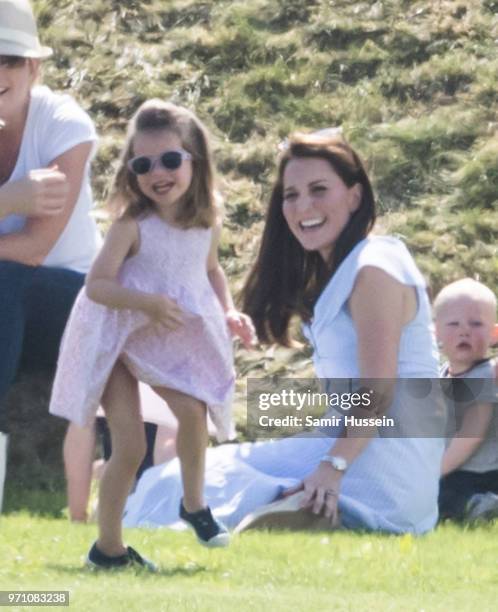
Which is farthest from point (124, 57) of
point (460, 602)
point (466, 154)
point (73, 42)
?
point (460, 602)

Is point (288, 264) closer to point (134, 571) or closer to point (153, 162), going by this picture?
point (153, 162)

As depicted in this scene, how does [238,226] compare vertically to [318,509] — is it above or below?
above

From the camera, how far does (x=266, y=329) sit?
6512mm

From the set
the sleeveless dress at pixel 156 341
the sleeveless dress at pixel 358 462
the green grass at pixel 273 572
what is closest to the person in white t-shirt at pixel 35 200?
the sleeveless dress at pixel 358 462

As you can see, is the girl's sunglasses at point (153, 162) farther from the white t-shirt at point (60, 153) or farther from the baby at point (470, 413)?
the baby at point (470, 413)

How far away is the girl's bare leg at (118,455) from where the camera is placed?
505 centimetres

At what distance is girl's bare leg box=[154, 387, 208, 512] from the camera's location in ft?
17.2

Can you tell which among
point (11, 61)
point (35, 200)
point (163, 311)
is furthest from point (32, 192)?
point (163, 311)

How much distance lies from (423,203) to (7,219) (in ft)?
12.1

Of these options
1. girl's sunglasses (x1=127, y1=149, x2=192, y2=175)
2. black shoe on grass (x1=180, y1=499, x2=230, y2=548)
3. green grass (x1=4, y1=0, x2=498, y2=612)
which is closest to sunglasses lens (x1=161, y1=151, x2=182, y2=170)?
girl's sunglasses (x1=127, y1=149, x2=192, y2=175)

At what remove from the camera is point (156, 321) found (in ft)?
17.3

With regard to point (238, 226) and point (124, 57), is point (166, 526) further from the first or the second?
point (124, 57)

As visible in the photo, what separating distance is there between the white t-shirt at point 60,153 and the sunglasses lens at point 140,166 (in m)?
1.39

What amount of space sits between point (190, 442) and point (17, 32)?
2.07m
